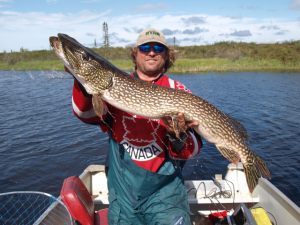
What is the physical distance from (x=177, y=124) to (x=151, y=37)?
91 centimetres

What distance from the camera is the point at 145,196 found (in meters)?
3.27

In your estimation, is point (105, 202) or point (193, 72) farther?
point (193, 72)

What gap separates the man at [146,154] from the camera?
3246 mm

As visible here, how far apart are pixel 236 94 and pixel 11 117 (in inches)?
532

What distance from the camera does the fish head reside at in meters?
3.20

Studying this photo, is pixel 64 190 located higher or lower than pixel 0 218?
higher

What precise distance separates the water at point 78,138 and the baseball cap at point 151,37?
19.1 feet

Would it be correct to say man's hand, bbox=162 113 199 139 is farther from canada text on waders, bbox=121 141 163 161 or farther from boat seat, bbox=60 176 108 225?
boat seat, bbox=60 176 108 225

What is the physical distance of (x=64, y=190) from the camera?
359 cm

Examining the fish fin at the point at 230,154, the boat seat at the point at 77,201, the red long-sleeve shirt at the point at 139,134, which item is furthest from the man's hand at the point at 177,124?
the boat seat at the point at 77,201

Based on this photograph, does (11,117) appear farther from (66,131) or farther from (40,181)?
(40,181)

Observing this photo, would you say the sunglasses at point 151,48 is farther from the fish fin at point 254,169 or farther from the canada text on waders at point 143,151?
the fish fin at point 254,169

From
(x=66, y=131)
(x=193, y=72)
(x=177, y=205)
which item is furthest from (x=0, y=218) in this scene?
(x=193, y=72)

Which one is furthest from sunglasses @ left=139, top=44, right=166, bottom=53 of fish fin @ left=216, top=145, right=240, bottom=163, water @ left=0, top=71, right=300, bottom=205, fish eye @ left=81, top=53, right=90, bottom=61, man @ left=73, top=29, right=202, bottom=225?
water @ left=0, top=71, right=300, bottom=205
